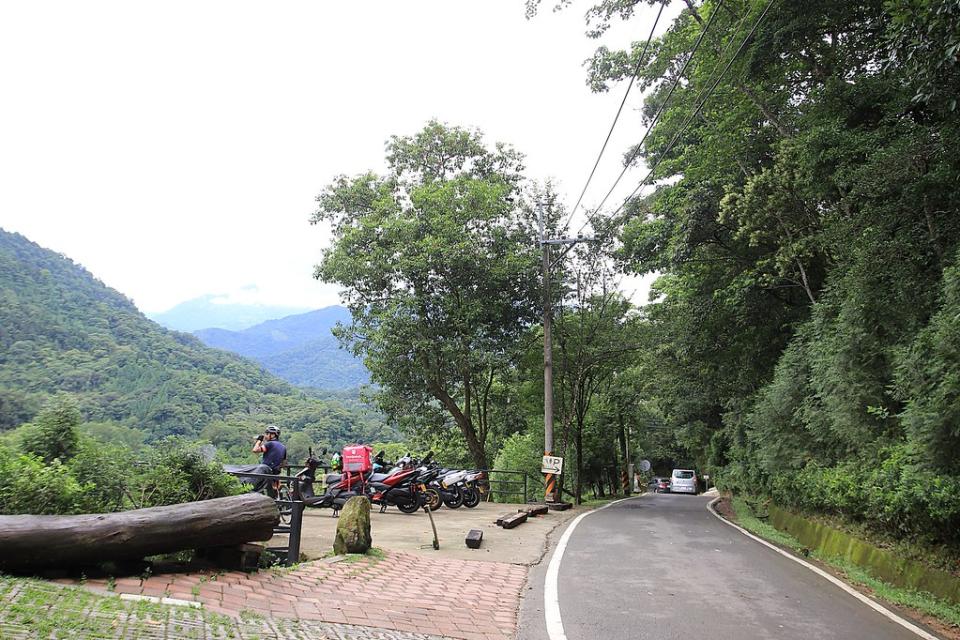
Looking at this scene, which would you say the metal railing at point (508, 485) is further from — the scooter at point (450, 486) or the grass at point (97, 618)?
the grass at point (97, 618)

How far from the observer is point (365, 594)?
6102 mm

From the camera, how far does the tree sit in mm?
19859

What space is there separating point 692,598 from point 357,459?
9289 millimetres

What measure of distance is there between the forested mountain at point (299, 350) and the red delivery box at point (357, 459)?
36.5 metres

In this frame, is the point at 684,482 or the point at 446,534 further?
the point at 684,482

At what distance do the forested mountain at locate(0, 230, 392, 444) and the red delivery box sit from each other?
260 inches

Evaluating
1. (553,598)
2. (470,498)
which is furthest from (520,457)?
(553,598)

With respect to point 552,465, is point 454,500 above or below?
below

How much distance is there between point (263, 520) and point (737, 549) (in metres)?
8.26

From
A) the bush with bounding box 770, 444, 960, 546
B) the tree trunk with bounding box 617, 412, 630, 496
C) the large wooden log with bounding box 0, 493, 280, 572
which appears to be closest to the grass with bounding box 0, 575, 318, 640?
the large wooden log with bounding box 0, 493, 280, 572

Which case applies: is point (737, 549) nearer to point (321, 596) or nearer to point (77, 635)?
point (321, 596)

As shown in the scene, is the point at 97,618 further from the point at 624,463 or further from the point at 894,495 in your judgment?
the point at 624,463

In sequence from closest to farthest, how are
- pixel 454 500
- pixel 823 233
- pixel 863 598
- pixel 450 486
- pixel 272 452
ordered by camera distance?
pixel 863 598 < pixel 272 452 < pixel 823 233 < pixel 450 486 < pixel 454 500

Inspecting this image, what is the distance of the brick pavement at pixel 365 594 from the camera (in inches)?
200
